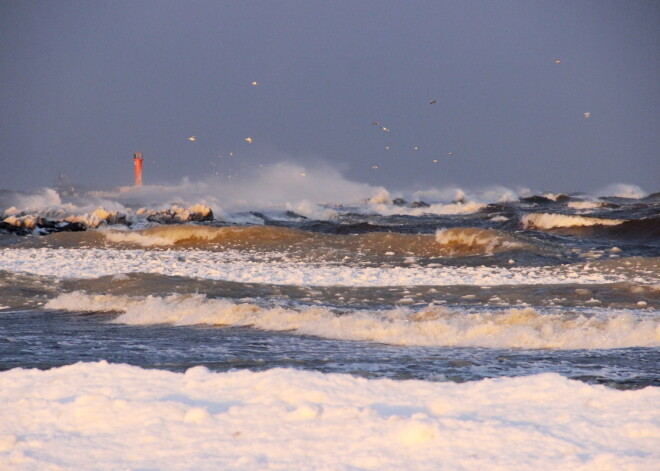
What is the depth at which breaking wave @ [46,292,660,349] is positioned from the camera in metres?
6.10

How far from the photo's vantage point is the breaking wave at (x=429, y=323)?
610 centimetres

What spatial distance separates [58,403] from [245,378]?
3.02 feet

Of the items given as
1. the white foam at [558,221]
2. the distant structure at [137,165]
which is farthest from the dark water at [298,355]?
the distant structure at [137,165]

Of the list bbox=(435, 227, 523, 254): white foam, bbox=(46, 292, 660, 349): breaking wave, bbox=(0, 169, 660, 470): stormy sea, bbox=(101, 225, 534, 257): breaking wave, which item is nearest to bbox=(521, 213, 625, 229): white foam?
bbox=(435, 227, 523, 254): white foam

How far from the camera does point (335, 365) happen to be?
200 inches

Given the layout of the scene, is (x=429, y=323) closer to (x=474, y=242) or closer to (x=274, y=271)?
(x=274, y=271)

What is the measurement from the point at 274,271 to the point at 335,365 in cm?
839

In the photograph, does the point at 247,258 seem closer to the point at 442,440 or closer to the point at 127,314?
the point at 127,314

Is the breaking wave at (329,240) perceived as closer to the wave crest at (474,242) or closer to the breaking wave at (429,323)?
the wave crest at (474,242)

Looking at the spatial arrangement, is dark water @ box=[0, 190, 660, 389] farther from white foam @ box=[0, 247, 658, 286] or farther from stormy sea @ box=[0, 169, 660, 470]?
white foam @ box=[0, 247, 658, 286]

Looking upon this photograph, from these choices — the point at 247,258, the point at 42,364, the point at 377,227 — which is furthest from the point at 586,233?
the point at 42,364

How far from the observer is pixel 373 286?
11.0 meters

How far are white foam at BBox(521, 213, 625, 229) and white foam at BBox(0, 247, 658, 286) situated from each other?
491 inches

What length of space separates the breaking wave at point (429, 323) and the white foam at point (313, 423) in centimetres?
231
